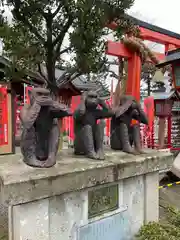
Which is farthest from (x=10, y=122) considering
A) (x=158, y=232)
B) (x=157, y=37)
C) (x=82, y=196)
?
(x=158, y=232)

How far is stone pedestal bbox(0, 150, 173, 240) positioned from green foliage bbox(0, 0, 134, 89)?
2054 millimetres

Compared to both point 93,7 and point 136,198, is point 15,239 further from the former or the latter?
point 93,7

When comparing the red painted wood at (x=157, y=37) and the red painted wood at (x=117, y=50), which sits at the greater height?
the red painted wood at (x=157, y=37)

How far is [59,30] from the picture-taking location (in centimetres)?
420

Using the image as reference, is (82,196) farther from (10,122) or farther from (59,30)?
(10,122)

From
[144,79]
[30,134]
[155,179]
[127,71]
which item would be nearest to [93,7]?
[127,71]

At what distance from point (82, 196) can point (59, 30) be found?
3.35 meters

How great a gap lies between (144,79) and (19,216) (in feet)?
55.8

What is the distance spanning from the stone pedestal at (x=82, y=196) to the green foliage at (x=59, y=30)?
2.05 meters

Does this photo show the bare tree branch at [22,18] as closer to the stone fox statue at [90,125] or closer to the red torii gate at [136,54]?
the red torii gate at [136,54]

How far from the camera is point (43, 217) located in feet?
5.83

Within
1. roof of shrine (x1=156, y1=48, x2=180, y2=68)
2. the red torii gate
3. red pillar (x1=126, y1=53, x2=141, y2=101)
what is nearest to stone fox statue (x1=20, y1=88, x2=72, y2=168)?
the red torii gate

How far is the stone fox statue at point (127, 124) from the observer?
8.52 feet

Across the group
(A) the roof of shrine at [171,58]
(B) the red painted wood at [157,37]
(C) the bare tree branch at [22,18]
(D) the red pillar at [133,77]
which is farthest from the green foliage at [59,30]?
(A) the roof of shrine at [171,58]
